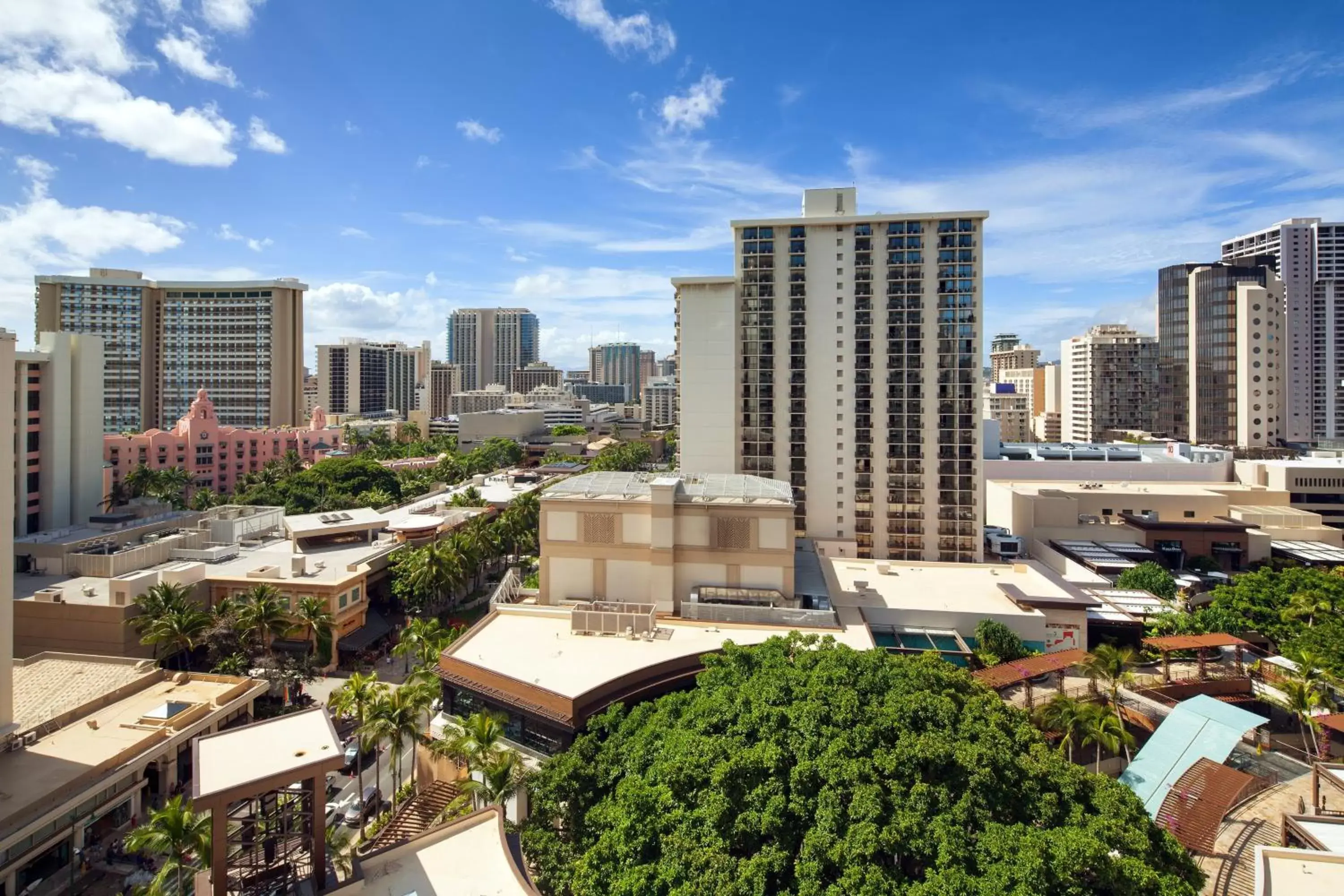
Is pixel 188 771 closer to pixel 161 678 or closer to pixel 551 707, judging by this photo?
pixel 161 678

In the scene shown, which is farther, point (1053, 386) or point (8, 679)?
point (1053, 386)

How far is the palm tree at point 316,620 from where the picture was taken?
126 feet

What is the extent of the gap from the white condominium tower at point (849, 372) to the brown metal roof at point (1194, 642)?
19.9m

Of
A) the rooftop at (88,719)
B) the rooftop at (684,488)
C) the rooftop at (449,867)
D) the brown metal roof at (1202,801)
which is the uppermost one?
the rooftop at (684,488)

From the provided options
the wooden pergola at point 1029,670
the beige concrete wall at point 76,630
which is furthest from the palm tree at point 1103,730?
the beige concrete wall at point 76,630

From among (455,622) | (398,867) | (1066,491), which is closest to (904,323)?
(1066,491)

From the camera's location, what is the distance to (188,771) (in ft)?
94.7

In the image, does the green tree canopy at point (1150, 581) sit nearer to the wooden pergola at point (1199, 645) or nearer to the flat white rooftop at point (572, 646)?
the wooden pergola at point (1199, 645)

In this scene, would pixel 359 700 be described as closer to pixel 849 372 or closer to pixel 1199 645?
pixel 1199 645

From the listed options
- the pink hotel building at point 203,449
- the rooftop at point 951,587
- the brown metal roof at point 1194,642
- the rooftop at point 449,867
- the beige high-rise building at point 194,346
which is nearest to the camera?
the rooftop at point 449,867

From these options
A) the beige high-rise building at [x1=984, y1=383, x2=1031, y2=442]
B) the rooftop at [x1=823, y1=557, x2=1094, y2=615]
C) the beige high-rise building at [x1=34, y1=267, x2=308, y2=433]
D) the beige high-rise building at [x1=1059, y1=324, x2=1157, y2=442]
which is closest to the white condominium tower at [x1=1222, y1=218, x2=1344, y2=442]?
the beige high-rise building at [x1=1059, y1=324, x2=1157, y2=442]

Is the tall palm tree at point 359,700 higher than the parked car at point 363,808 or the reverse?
higher

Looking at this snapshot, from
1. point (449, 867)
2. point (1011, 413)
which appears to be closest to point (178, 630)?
point (449, 867)

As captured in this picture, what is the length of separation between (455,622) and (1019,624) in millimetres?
37232
